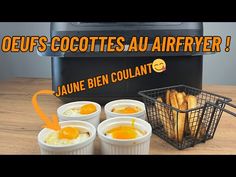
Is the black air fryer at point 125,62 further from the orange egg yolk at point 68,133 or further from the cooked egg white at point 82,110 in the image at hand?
the orange egg yolk at point 68,133

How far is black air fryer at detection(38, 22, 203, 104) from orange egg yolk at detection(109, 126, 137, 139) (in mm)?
237

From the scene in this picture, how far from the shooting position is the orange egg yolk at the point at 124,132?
609 mm

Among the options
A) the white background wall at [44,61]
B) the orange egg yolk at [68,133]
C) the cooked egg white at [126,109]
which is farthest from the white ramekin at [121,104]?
the white background wall at [44,61]

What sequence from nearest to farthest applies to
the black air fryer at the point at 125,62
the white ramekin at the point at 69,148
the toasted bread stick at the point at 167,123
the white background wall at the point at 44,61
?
1. the white ramekin at the point at 69,148
2. the toasted bread stick at the point at 167,123
3. the black air fryer at the point at 125,62
4. the white background wall at the point at 44,61

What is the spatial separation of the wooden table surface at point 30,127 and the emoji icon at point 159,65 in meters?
0.23

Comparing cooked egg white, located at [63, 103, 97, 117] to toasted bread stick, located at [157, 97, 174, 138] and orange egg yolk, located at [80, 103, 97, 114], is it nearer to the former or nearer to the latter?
orange egg yolk, located at [80, 103, 97, 114]

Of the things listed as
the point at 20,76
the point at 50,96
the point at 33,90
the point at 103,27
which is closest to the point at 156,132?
the point at 103,27

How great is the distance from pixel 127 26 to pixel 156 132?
351 mm

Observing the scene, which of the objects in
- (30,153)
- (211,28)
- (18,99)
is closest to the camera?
(30,153)

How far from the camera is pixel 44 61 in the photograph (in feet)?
4.38

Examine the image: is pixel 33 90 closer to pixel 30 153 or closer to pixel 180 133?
pixel 30 153

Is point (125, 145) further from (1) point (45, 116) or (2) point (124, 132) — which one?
(1) point (45, 116)

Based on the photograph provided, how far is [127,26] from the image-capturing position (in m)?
0.87

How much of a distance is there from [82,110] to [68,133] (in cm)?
15
